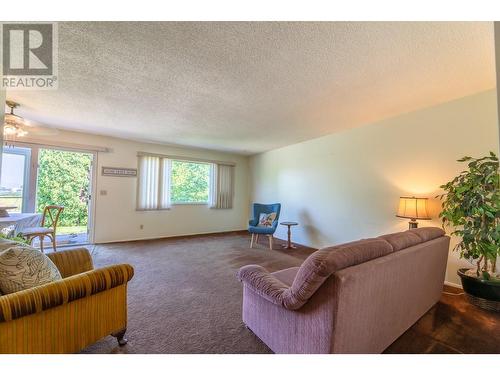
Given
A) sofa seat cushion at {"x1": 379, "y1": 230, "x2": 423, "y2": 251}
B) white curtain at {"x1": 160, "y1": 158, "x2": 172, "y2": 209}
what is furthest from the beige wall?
sofa seat cushion at {"x1": 379, "y1": 230, "x2": 423, "y2": 251}

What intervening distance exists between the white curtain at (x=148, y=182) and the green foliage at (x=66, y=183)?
0.97 metres

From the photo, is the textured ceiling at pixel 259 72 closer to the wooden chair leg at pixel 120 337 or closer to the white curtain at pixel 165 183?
the white curtain at pixel 165 183

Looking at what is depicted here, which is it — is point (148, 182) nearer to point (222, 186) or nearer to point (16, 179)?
point (222, 186)

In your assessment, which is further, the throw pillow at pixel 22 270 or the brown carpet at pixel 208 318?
the brown carpet at pixel 208 318

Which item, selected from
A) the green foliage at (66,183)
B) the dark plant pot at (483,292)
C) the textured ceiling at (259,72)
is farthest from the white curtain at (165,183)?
the dark plant pot at (483,292)

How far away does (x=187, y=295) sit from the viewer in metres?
2.29

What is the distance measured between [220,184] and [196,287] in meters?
3.67

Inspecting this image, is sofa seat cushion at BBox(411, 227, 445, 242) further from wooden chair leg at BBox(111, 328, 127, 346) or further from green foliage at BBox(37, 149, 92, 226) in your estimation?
green foliage at BBox(37, 149, 92, 226)

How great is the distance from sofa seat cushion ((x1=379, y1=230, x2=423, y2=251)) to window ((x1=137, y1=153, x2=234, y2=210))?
4.69 metres

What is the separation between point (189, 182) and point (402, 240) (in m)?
4.89

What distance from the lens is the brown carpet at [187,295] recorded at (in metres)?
1.54

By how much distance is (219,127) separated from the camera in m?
3.70

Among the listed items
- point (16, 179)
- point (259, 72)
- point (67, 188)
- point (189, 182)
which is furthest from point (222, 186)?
point (259, 72)
